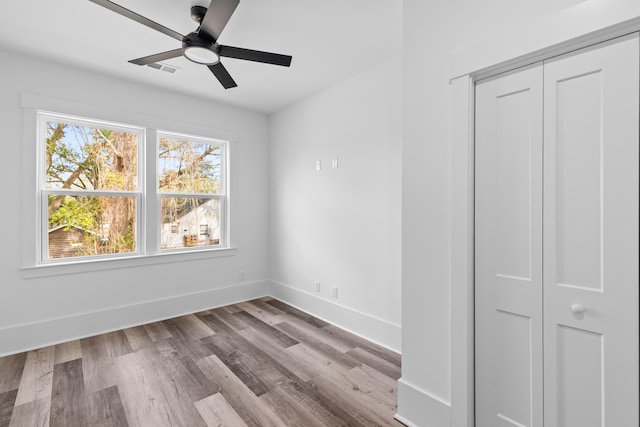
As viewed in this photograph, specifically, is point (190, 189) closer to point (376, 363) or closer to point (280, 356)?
point (280, 356)

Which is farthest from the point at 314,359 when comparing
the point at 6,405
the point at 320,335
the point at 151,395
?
the point at 6,405

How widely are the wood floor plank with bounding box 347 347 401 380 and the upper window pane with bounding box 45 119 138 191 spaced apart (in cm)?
298

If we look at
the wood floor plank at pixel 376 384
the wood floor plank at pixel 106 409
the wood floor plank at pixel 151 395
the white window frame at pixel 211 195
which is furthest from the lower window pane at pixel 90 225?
the wood floor plank at pixel 376 384

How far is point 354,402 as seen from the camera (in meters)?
2.04

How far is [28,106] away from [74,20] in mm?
1099

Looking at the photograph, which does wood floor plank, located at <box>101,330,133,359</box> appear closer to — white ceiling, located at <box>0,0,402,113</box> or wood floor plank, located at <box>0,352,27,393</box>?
wood floor plank, located at <box>0,352,27,393</box>

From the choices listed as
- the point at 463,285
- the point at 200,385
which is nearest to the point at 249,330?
the point at 200,385

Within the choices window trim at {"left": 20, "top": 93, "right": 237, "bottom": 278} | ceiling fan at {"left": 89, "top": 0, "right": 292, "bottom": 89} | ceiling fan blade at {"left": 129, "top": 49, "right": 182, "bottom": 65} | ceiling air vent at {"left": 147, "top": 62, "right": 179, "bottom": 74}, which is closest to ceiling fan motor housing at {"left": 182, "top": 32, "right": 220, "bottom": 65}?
ceiling fan at {"left": 89, "top": 0, "right": 292, "bottom": 89}

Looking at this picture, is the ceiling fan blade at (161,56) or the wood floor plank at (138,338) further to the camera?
the wood floor plank at (138,338)

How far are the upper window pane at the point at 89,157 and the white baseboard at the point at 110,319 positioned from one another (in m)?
1.32

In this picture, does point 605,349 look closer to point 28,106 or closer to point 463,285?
point 463,285

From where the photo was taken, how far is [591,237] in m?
1.28

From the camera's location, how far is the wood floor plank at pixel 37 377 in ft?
6.84

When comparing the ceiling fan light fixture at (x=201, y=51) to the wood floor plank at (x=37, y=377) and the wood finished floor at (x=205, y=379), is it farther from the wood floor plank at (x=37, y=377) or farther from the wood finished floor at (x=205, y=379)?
the wood floor plank at (x=37, y=377)
